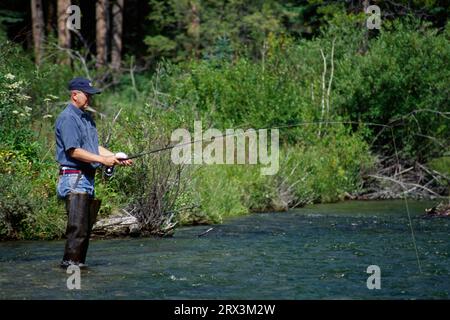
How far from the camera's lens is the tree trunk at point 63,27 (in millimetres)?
29031

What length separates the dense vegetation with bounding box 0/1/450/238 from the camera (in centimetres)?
1258

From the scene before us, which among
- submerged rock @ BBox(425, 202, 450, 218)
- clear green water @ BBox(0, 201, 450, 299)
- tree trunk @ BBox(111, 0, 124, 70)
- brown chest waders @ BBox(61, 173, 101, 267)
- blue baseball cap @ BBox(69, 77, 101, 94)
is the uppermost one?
tree trunk @ BBox(111, 0, 124, 70)

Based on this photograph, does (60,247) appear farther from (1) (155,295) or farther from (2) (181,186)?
(1) (155,295)

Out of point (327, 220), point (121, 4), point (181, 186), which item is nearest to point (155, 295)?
point (181, 186)

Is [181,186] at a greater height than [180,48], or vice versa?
[180,48]

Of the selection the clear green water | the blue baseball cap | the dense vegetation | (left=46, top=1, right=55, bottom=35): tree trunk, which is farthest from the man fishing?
(left=46, top=1, right=55, bottom=35): tree trunk

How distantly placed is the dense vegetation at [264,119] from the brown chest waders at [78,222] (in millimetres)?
2832

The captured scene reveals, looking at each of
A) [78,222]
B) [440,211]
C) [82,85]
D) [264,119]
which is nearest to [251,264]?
[78,222]

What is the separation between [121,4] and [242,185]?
60.1 feet

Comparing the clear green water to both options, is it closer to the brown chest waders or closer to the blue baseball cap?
the brown chest waders

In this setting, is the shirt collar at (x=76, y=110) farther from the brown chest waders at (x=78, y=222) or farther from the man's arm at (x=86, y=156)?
the brown chest waders at (x=78, y=222)

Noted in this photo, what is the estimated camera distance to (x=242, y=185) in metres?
16.7

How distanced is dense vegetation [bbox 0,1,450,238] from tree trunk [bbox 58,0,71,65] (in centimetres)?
182

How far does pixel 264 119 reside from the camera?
2016cm
